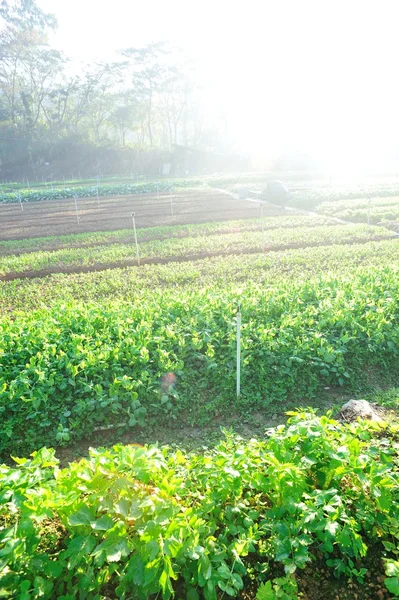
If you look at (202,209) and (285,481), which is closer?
(285,481)

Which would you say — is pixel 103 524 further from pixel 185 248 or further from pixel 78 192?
pixel 78 192

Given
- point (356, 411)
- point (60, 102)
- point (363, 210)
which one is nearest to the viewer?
point (356, 411)

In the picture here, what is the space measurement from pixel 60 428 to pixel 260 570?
2756mm

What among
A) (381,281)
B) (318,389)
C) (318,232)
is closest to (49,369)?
(318,389)

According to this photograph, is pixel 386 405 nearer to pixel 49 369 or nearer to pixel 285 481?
pixel 285 481

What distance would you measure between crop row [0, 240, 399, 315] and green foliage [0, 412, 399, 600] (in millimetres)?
6549

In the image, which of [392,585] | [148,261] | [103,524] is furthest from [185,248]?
[392,585]

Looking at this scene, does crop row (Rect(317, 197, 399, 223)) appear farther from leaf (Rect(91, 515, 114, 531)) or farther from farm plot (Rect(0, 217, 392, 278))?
leaf (Rect(91, 515, 114, 531))

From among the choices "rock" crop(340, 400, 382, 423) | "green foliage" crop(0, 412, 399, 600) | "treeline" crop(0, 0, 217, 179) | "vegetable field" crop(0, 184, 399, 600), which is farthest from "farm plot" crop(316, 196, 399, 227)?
"treeline" crop(0, 0, 217, 179)

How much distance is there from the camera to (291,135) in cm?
7300

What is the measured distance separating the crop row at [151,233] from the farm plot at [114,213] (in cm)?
208

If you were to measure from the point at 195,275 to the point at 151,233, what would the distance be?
7680 millimetres

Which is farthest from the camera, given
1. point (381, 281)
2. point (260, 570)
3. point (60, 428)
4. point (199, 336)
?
point (381, 281)

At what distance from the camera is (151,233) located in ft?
60.7
